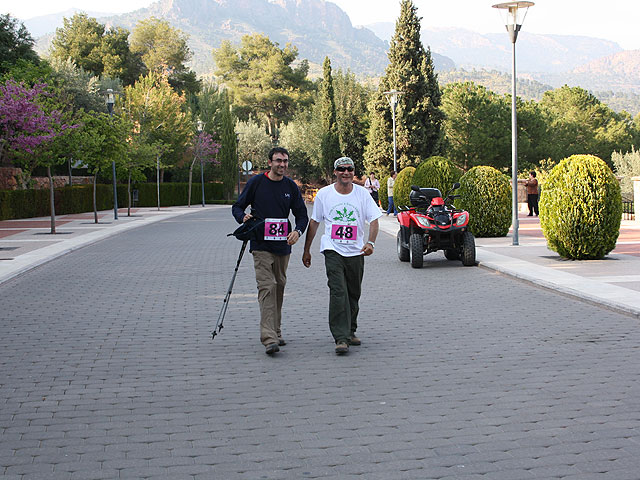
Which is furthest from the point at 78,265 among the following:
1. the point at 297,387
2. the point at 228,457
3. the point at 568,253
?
the point at 228,457

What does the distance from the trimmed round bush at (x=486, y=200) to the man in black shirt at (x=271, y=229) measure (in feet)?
42.9

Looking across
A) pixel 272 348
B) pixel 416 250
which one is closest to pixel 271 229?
pixel 272 348

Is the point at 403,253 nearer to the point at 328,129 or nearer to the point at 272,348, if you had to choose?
the point at 272,348

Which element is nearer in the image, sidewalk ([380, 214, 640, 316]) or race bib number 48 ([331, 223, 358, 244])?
race bib number 48 ([331, 223, 358, 244])

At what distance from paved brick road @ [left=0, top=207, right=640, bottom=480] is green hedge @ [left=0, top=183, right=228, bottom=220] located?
2491 centimetres

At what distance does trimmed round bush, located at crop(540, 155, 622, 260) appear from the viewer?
1418 centimetres

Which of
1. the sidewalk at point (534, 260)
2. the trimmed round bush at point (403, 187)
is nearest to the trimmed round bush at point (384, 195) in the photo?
the trimmed round bush at point (403, 187)

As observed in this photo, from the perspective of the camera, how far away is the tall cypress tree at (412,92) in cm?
4888

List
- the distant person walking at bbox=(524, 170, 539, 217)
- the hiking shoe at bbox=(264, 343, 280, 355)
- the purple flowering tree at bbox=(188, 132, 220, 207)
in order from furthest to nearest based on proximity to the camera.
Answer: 1. the purple flowering tree at bbox=(188, 132, 220, 207)
2. the distant person walking at bbox=(524, 170, 539, 217)
3. the hiking shoe at bbox=(264, 343, 280, 355)

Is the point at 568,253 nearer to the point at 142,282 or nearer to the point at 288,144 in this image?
the point at 142,282

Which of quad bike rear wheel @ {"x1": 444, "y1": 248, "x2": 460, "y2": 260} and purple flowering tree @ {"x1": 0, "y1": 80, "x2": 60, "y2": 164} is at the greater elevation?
purple flowering tree @ {"x1": 0, "y1": 80, "x2": 60, "y2": 164}

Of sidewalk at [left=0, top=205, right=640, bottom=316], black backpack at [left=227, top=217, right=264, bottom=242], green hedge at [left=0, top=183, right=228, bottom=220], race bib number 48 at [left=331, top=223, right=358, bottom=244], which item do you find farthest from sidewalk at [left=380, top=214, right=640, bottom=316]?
green hedge at [left=0, top=183, right=228, bottom=220]

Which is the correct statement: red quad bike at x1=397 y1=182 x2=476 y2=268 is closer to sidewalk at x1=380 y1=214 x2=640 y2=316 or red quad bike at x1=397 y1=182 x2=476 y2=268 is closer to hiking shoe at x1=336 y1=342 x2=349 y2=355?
sidewalk at x1=380 y1=214 x2=640 y2=316

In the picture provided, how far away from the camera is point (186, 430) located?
5.09 metres
